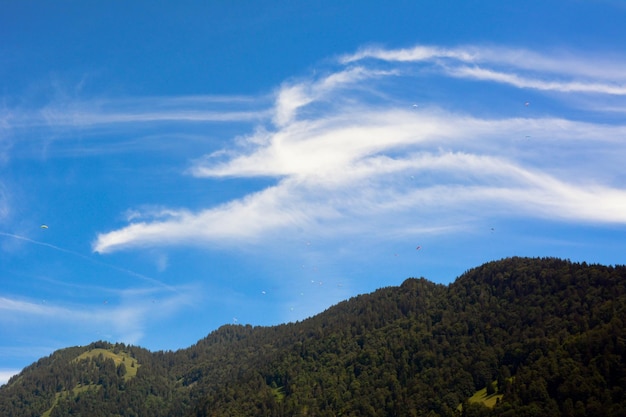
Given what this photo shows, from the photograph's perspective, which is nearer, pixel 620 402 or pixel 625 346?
pixel 620 402

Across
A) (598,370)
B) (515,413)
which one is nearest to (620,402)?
(598,370)

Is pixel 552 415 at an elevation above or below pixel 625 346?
below

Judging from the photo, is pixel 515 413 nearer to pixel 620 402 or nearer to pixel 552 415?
pixel 552 415

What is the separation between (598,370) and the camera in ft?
641

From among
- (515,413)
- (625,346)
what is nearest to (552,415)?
(515,413)

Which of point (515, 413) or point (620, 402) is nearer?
point (620, 402)

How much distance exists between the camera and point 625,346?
7790 inches

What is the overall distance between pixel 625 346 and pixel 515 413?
132 ft

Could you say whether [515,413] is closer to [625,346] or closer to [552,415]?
A: [552,415]

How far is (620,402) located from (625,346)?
26.3 meters

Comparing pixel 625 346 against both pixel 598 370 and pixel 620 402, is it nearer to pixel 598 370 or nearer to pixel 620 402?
pixel 598 370

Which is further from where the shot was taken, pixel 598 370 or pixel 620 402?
pixel 598 370

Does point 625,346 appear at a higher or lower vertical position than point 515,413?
higher

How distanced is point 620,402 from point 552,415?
19.3 m
